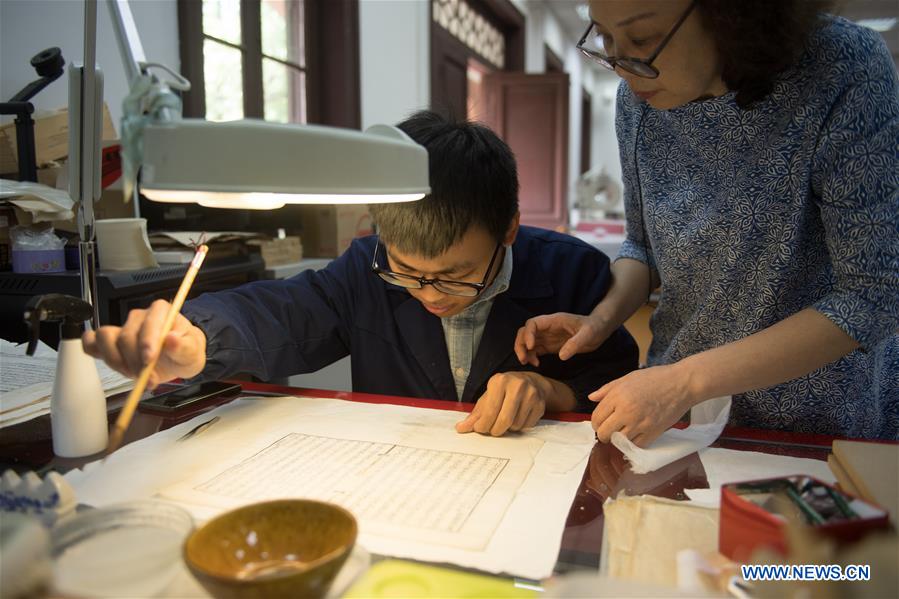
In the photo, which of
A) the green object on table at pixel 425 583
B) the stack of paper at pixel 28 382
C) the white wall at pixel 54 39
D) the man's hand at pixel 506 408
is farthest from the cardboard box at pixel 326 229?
the green object on table at pixel 425 583

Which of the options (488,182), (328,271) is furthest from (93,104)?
(488,182)

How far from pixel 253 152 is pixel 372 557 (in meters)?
0.39

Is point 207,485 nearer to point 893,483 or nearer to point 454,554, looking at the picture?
point 454,554

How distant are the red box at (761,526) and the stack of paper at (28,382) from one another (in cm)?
85

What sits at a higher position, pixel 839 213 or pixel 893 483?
pixel 839 213

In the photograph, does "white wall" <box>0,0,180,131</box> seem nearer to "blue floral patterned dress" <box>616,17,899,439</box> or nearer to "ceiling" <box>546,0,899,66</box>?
"blue floral patterned dress" <box>616,17,899,439</box>

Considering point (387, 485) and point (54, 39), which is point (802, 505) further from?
point (54, 39)

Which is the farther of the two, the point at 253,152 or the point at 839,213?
the point at 839,213

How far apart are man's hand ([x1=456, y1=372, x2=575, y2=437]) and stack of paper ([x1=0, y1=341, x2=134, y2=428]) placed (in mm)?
557

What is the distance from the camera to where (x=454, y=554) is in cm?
63

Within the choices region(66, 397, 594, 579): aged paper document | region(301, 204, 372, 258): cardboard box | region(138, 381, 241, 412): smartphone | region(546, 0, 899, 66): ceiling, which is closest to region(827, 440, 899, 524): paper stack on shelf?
region(66, 397, 594, 579): aged paper document

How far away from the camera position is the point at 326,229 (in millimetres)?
2471

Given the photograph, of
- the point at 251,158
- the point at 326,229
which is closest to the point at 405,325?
the point at 251,158

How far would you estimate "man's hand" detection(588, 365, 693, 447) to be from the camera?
0.85m
